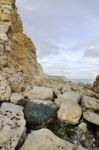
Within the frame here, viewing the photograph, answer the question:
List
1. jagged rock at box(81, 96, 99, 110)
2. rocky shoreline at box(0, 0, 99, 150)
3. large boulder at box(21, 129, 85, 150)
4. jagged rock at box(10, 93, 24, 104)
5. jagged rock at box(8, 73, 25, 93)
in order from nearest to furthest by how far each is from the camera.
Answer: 1. large boulder at box(21, 129, 85, 150)
2. rocky shoreline at box(0, 0, 99, 150)
3. jagged rock at box(10, 93, 24, 104)
4. jagged rock at box(81, 96, 99, 110)
5. jagged rock at box(8, 73, 25, 93)

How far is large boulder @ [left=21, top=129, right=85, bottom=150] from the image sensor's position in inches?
340

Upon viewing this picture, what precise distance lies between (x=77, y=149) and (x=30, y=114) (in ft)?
7.35

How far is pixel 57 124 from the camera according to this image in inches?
427

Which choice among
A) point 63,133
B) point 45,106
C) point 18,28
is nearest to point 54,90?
point 45,106

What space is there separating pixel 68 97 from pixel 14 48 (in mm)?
4194

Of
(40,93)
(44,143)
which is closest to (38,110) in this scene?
(40,93)

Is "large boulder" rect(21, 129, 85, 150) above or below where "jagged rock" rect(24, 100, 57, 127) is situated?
below

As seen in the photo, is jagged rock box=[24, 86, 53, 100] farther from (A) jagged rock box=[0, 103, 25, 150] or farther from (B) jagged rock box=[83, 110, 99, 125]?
(B) jagged rock box=[83, 110, 99, 125]

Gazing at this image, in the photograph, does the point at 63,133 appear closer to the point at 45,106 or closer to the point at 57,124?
the point at 57,124

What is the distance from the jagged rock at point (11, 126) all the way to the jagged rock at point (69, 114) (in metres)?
1.38

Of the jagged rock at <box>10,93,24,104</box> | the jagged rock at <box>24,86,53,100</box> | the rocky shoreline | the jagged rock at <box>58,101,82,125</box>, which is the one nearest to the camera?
the rocky shoreline

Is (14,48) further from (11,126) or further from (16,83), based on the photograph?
(11,126)

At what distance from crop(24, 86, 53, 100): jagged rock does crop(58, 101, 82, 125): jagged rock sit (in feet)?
3.06

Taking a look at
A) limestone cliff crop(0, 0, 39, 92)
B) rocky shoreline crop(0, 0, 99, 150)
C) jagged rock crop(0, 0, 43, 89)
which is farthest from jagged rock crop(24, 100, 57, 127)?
limestone cliff crop(0, 0, 39, 92)
